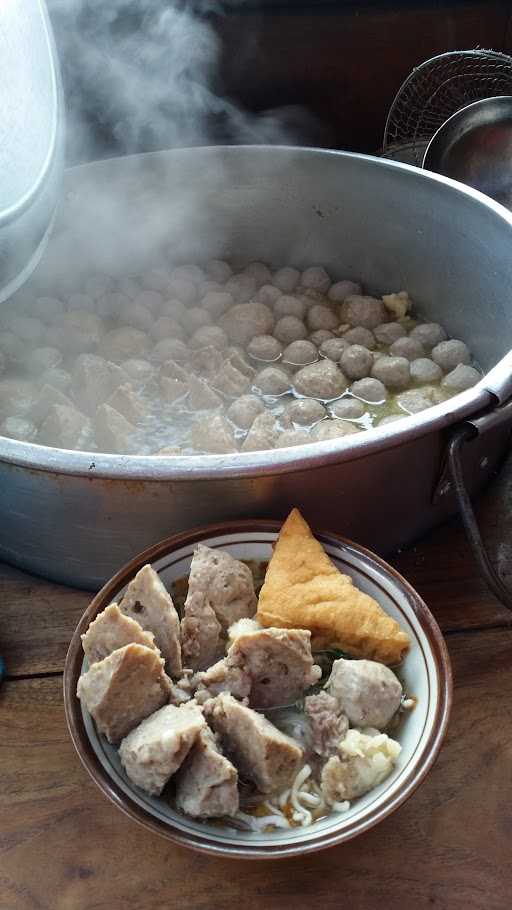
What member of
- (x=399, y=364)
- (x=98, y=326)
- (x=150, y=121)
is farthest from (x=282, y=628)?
(x=150, y=121)

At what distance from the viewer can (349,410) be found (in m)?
2.42

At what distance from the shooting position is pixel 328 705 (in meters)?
1.41

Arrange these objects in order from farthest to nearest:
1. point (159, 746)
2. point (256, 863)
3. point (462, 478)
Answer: point (462, 478), point (256, 863), point (159, 746)

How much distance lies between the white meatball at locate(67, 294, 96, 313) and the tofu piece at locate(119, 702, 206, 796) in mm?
1867

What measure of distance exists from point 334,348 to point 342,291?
1.17ft

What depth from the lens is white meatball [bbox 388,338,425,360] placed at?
2635mm

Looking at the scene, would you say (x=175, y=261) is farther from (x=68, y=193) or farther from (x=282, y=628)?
(x=282, y=628)

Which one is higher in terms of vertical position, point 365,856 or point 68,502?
point 68,502

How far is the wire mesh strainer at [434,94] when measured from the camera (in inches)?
130

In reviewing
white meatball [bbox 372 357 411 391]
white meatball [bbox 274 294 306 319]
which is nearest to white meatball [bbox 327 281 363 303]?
white meatball [bbox 274 294 306 319]

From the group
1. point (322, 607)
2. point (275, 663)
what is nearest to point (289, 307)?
point (322, 607)

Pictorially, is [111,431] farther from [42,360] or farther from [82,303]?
[82,303]

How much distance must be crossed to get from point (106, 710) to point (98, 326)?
173 cm

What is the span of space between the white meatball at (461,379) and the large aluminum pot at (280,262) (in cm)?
11
